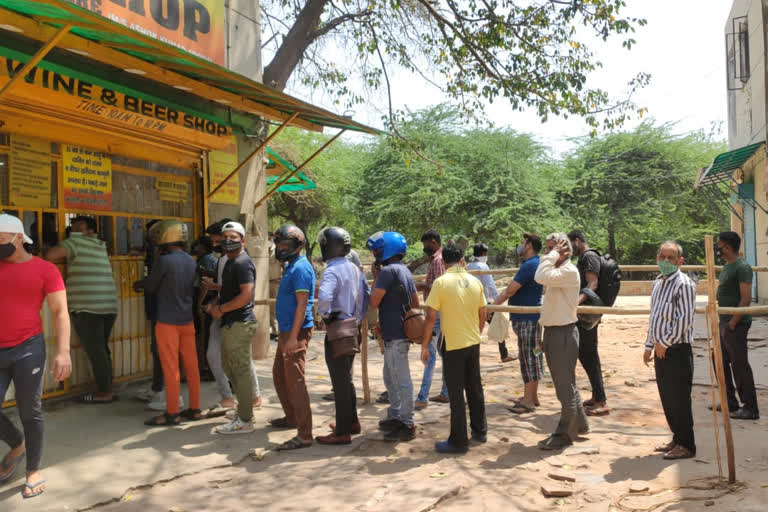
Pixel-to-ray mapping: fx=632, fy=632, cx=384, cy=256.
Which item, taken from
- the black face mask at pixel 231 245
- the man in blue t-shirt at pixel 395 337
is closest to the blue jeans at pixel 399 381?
the man in blue t-shirt at pixel 395 337

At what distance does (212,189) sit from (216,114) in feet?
2.99

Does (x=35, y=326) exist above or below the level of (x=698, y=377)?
above

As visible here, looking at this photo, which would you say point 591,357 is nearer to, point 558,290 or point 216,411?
point 558,290

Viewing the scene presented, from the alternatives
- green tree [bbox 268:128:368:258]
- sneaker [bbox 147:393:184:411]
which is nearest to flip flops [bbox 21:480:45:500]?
sneaker [bbox 147:393:184:411]

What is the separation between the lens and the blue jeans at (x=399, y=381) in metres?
5.39

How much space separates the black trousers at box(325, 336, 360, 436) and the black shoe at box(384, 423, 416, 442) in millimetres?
342

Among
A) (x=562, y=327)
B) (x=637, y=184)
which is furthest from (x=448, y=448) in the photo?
(x=637, y=184)

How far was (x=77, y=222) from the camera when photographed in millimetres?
6000

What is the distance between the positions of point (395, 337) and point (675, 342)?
7.18 feet

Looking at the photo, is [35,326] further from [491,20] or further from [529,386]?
[491,20]

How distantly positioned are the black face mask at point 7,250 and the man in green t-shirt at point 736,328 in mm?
5698

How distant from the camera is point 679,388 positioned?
468 centimetres

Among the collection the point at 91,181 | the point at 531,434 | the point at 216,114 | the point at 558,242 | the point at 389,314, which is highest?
the point at 216,114

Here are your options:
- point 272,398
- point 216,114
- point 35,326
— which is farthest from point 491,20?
point 35,326
